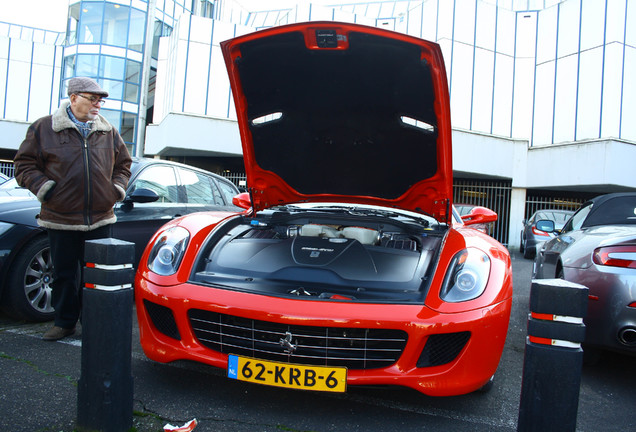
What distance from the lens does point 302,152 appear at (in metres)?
3.52

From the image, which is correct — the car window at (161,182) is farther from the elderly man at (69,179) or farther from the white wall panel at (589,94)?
the white wall panel at (589,94)

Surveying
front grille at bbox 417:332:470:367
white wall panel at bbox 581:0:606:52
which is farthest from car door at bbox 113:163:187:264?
white wall panel at bbox 581:0:606:52

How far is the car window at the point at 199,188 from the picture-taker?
513 cm

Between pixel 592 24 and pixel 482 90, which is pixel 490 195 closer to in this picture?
pixel 482 90

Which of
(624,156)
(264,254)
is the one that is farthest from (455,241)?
(624,156)

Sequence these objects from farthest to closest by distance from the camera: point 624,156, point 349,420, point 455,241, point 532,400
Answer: point 624,156 < point 455,241 < point 349,420 < point 532,400

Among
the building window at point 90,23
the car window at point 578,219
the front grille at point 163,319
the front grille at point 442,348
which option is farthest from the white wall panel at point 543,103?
the building window at point 90,23

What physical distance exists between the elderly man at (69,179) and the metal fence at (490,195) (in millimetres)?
16573

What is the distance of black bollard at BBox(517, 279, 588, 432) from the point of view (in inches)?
67.3

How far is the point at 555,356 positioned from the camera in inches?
67.6

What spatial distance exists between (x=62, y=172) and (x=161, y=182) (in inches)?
64.2

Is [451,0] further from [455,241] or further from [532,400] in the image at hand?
[532,400]

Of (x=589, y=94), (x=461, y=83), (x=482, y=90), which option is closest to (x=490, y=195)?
(x=482, y=90)

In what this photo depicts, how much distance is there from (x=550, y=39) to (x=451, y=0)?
146 inches
